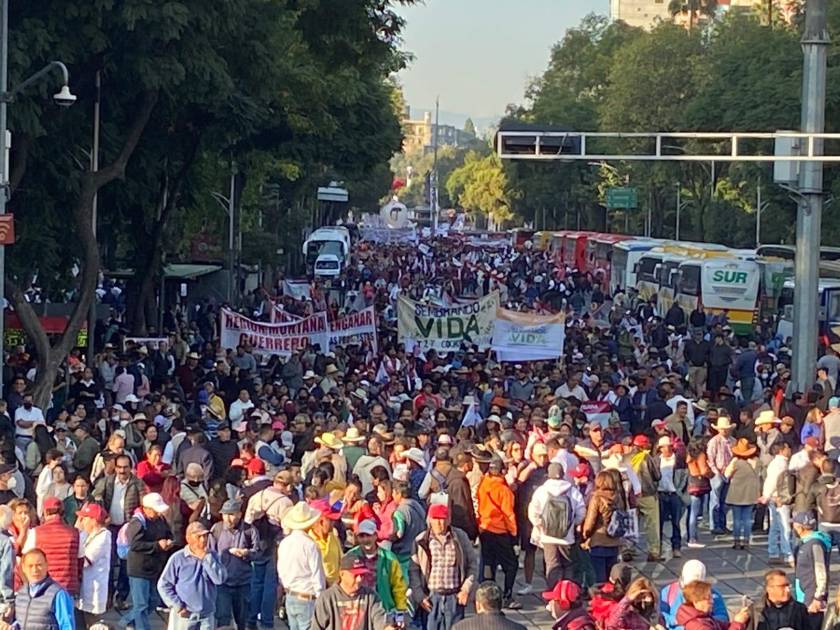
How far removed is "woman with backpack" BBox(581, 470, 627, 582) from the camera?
15.0 metres

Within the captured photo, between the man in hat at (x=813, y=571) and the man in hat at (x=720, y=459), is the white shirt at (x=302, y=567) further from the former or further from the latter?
the man in hat at (x=720, y=459)

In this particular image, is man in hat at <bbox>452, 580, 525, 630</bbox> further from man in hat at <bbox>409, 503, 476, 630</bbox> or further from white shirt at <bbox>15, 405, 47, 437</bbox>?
white shirt at <bbox>15, 405, 47, 437</bbox>

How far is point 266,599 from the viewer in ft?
47.9

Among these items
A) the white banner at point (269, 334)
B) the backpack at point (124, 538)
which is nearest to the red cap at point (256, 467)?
the backpack at point (124, 538)

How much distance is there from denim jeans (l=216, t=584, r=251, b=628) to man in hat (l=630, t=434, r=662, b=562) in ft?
15.3

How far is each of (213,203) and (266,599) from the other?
114 feet

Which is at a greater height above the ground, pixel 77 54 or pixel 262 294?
pixel 77 54

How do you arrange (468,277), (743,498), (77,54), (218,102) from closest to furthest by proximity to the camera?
(743,498)
(77,54)
(218,102)
(468,277)

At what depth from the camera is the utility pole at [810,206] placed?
90.1 ft

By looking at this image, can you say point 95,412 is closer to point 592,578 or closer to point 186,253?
point 592,578

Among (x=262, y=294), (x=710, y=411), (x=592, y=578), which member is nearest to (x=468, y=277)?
(x=262, y=294)

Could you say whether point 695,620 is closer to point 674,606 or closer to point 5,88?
point 674,606

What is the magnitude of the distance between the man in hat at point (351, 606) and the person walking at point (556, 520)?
12.8ft

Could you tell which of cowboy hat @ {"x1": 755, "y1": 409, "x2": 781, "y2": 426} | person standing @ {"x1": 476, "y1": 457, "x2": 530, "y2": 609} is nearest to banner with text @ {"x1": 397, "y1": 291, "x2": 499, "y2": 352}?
cowboy hat @ {"x1": 755, "y1": 409, "x2": 781, "y2": 426}
